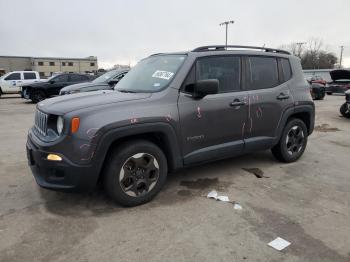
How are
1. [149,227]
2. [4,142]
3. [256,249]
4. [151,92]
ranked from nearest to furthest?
[256,249] → [149,227] → [151,92] → [4,142]

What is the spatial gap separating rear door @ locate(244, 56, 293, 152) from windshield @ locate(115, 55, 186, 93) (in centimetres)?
115

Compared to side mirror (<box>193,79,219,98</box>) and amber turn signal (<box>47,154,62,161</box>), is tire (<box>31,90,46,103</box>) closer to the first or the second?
amber turn signal (<box>47,154,62,161</box>)

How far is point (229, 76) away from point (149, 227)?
2.38 meters

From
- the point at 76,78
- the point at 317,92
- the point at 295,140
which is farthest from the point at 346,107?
the point at 76,78

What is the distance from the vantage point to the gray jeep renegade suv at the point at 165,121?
3.54 m

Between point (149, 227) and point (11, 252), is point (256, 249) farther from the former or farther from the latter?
point (11, 252)

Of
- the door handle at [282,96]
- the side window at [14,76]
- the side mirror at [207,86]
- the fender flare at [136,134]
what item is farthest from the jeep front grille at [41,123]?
the side window at [14,76]

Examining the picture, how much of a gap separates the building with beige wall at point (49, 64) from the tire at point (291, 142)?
258 ft

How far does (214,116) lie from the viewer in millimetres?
4402

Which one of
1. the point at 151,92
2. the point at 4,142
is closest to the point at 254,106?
the point at 151,92

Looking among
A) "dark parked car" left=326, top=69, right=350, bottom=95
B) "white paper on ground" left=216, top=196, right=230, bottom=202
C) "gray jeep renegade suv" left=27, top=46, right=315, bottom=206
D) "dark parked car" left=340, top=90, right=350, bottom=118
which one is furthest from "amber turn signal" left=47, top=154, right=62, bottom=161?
"dark parked car" left=326, top=69, right=350, bottom=95

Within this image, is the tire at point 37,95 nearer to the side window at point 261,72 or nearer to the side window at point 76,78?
the side window at point 76,78

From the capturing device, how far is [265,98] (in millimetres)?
5004

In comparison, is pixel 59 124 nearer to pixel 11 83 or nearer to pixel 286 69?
pixel 286 69
